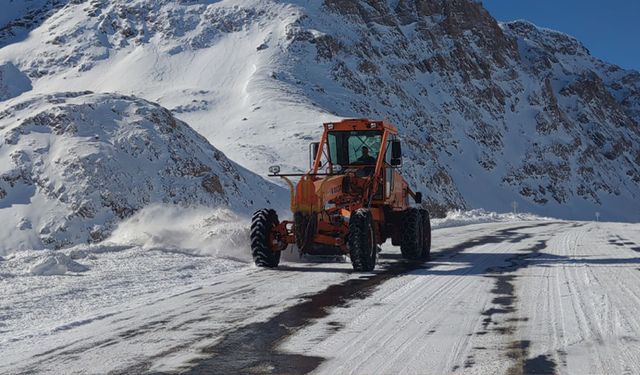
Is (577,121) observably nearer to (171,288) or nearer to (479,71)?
(479,71)

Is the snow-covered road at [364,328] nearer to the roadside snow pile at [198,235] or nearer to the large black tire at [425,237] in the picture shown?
the roadside snow pile at [198,235]

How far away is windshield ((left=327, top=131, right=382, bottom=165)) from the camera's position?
13.5 m

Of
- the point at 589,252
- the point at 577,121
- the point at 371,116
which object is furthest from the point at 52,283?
the point at 577,121

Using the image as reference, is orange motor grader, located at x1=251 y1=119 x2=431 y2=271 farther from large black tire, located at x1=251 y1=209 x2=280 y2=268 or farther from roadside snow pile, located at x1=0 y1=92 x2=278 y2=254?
roadside snow pile, located at x1=0 y1=92 x2=278 y2=254

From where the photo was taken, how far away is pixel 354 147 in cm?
1359

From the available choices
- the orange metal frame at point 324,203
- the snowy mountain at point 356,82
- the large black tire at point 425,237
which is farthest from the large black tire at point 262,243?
the snowy mountain at point 356,82

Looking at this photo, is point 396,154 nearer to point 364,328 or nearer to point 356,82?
point 364,328

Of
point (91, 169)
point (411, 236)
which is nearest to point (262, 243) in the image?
point (411, 236)

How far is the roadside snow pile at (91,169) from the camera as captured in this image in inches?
752

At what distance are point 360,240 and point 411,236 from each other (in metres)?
2.56

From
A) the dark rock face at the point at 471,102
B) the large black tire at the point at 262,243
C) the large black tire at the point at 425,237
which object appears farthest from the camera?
the dark rock face at the point at 471,102

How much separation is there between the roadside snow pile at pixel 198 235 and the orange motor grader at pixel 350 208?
4.98 feet

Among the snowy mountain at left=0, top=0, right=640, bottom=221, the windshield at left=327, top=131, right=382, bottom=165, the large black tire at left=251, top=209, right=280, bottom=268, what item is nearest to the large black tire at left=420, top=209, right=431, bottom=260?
the windshield at left=327, top=131, right=382, bottom=165

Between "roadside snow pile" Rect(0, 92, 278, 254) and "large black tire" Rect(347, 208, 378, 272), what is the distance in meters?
10.7
